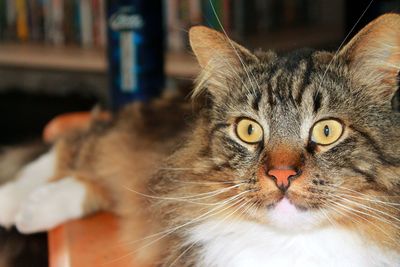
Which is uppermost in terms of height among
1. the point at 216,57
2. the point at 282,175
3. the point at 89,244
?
the point at 216,57

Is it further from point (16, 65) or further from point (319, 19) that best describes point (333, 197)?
point (16, 65)

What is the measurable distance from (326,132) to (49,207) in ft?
2.52

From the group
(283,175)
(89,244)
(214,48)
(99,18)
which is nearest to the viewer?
(283,175)

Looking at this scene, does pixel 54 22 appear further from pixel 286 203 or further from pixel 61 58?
pixel 286 203

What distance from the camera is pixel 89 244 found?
1423 millimetres

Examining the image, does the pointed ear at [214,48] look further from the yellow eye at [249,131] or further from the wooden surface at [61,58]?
the wooden surface at [61,58]

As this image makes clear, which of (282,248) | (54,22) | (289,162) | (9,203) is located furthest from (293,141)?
(54,22)

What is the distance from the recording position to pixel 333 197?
1001 mm

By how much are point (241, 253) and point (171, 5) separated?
1.74m

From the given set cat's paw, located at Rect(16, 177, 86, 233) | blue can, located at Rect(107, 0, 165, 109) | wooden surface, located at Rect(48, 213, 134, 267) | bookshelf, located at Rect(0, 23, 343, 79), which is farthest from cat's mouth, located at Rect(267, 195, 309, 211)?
bookshelf, located at Rect(0, 23, 343, 79)

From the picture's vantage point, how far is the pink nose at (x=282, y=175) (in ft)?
3.22

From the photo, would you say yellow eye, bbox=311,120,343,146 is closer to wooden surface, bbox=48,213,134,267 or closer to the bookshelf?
wooden surface, bbox=48,213,134,267

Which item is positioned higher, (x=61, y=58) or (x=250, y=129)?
(x=250, y=129)

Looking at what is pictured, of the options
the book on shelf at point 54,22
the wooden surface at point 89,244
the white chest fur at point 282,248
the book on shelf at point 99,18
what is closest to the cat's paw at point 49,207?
the wooden surface at point 89,244
